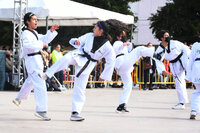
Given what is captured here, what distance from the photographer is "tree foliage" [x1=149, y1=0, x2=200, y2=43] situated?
3972 centimetres

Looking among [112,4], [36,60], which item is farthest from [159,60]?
[112,4]

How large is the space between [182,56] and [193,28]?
27.0m

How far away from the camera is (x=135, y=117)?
1036cm

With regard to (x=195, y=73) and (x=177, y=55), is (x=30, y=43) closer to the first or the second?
(x=195, y=73)

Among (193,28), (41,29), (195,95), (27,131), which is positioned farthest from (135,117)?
(41,29)

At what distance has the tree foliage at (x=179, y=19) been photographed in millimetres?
39719

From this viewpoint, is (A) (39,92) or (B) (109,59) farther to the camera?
(B) (109,59)

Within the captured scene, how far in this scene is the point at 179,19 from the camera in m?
40.2

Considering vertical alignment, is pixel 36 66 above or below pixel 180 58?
below

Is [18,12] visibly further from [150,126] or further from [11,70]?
[150,126]

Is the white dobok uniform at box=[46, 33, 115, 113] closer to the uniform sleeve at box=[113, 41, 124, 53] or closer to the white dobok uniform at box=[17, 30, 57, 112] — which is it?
the white dobok uniform at box=[17, 30, 57, 112]

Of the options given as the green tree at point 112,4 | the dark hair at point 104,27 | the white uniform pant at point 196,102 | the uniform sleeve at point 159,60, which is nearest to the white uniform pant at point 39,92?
the dark hair at point 104,27

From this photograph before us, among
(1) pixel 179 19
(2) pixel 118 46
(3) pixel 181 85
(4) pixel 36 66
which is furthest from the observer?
(1) pixel 179 19

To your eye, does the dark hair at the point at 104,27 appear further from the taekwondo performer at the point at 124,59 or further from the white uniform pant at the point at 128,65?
the white uniform pant at the point at 128,65
